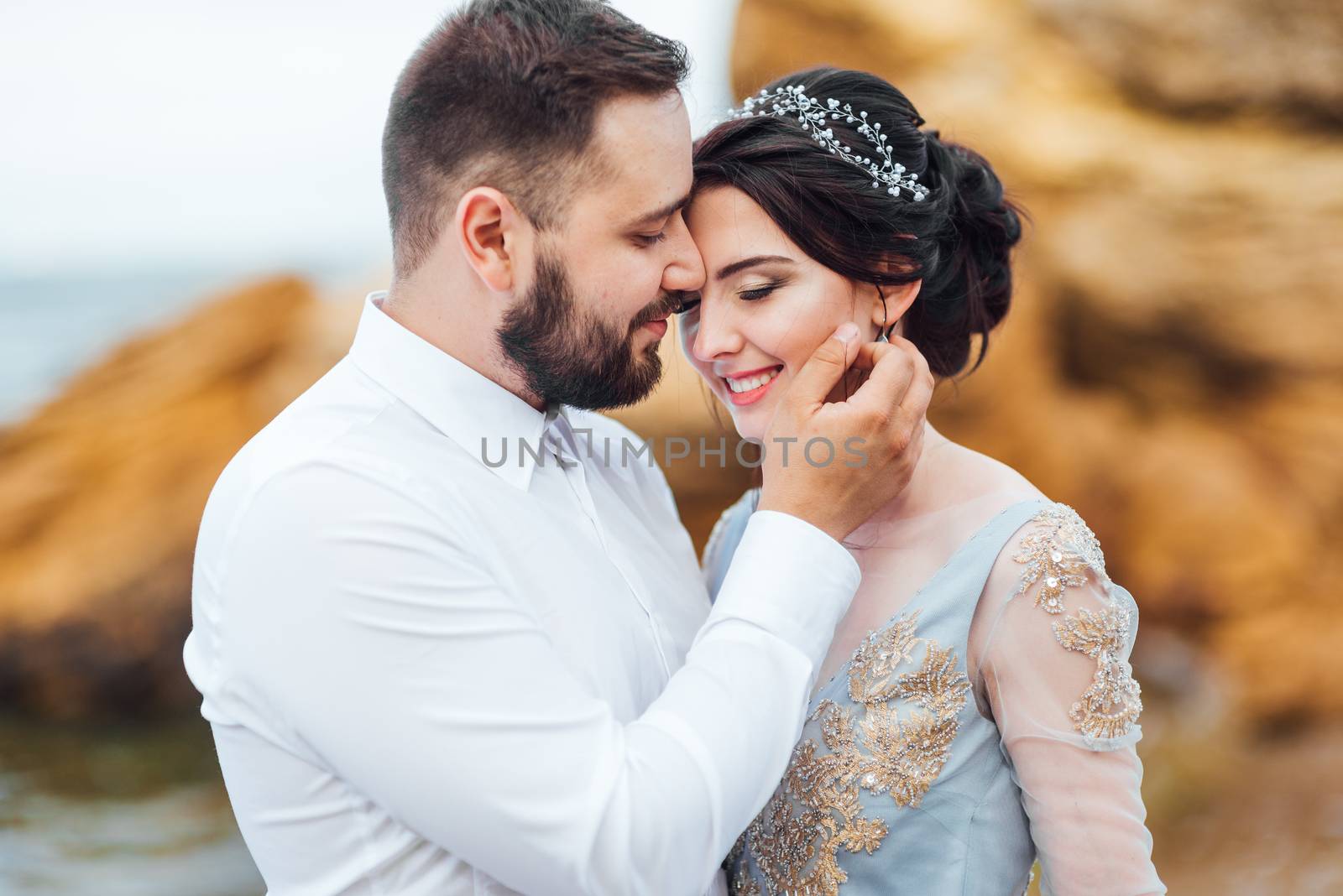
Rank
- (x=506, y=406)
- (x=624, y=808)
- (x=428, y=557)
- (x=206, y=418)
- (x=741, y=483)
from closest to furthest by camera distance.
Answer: (x=624, y=808) < (x=428, y=557) < (x=506, y=406) < (x=741, y=483) < (x=206, y=418)

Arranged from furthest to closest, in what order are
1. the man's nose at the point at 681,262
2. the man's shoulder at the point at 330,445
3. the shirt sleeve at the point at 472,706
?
the man's nose at the point at 681,262, the man's shoulder at the point at 330,445, the shirt sleeve at the point at 472,706

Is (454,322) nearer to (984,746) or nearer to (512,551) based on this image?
(512,551)

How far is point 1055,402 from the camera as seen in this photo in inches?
248

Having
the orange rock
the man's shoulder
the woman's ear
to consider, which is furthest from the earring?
the orange rock

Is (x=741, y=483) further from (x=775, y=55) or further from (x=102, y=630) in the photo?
(x=102, y=630)

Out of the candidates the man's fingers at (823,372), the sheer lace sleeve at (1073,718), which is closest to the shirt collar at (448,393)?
the man's fingers at (823,372)

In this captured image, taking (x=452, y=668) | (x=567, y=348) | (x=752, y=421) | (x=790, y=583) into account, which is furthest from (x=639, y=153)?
(x=452, y=668)

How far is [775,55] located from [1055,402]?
8.75 feet

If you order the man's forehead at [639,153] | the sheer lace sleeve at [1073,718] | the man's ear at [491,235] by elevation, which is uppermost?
the man's forehead at [639,153]

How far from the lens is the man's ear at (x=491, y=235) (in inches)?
72.2

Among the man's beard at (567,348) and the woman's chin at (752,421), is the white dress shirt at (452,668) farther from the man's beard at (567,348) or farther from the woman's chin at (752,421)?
the woman's chin at (752,421)

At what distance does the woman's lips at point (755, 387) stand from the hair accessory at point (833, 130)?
0.41 m

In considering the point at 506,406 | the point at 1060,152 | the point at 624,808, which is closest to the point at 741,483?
the point at 1060,152

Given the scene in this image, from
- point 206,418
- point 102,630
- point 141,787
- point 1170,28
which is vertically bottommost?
point 141,787
